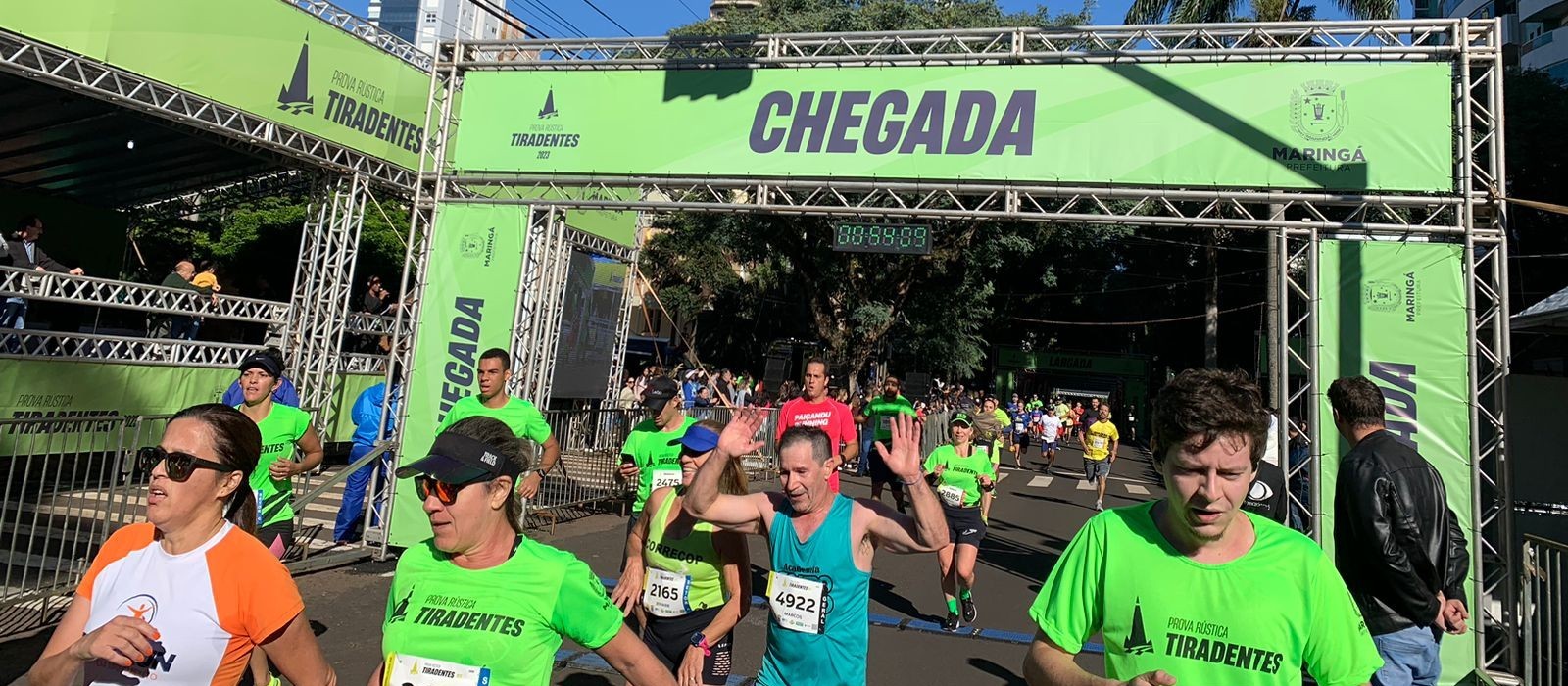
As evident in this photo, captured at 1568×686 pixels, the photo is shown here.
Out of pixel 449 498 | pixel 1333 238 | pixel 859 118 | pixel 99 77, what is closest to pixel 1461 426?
pixel 1333 238

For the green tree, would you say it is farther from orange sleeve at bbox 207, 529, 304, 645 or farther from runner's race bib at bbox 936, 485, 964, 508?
orange sleeve at bbox 207, 529, 304, 645

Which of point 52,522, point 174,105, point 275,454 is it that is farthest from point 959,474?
point 174,105

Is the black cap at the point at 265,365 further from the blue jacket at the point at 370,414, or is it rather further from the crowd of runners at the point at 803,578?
the blue jacket at the point at 370,414

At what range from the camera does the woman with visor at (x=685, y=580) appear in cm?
419

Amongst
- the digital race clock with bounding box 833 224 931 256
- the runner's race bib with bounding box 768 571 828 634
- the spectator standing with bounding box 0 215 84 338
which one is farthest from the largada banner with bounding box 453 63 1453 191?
the spectator standing with bounding box 0 215 84 338

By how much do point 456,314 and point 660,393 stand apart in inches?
179

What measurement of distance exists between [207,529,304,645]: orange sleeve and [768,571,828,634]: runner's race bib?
1740 mm

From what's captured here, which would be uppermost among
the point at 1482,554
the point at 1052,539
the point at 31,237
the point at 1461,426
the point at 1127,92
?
the point at 1127,92

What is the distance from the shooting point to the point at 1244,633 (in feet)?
6.54

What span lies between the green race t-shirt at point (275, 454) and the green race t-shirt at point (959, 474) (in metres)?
5.17

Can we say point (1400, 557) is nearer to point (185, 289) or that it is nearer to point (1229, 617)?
point (1229, 617)

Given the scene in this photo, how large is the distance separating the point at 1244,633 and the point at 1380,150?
7.28 m

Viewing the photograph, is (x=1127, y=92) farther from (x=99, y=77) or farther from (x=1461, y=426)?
(x=99, y=77)

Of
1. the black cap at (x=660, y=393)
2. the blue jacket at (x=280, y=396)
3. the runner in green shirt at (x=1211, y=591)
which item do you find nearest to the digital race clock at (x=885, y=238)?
the black cap at (x=660, y=393)
